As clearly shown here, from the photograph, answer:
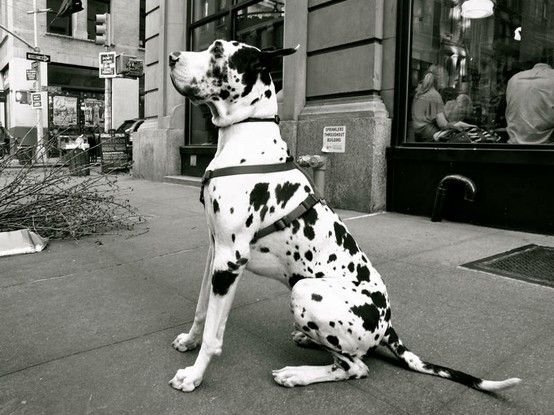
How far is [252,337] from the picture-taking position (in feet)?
10.1

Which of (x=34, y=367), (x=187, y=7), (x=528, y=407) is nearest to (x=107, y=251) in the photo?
(x=34, y=367)

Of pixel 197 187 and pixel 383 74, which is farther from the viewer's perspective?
pixel 197 187

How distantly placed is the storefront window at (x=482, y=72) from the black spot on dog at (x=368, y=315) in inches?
191

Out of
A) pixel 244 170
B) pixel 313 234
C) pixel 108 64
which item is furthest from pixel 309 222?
pixel 108 64

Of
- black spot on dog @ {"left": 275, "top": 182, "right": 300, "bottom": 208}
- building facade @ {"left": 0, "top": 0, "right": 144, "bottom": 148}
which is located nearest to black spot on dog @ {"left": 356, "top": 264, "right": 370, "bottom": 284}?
black spot on dog @ {"left": 275, "top": 182, "right": 300, "bottom": 208}

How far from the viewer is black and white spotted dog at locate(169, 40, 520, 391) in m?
2.37

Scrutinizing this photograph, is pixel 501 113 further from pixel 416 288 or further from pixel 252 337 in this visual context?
pixel 252 337

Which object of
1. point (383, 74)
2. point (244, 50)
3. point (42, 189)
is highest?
point (383, 74)

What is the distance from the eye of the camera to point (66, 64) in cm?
3164

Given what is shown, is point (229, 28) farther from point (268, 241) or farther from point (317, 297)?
point (317, 297)

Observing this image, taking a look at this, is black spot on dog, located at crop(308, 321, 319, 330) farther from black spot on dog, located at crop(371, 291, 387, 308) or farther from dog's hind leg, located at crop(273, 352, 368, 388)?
black spot on dog, located at crop(371, 291, 387, 308)

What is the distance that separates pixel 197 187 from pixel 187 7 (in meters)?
4.59

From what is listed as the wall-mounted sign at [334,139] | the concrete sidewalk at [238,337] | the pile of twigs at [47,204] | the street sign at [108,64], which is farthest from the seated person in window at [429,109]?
the street sign at [108,64]

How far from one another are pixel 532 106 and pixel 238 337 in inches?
211
